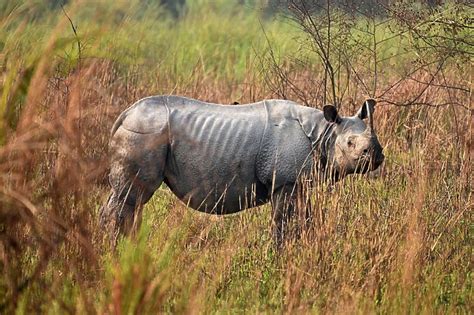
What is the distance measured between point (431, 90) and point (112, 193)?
4200mm

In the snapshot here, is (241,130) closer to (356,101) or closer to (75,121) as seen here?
(75,121)

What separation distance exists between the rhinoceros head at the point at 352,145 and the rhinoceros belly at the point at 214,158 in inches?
16.8

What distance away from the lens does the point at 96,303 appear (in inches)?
161

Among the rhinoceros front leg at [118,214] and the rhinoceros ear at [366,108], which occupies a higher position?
the rhinoceros ear at [366,108]

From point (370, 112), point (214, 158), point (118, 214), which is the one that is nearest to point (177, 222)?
point (118, 214)

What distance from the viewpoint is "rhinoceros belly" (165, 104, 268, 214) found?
20.7 feet

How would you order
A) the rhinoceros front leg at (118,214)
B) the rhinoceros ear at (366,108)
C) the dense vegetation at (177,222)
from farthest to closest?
the rhinoceros ear at (366,108) < the rhinoceros front leg at (118,214) < the dense vegetation at (177,222)

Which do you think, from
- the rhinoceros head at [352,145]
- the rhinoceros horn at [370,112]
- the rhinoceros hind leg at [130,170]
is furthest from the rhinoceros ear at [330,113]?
the rhinoceros hind leg at [130,170]


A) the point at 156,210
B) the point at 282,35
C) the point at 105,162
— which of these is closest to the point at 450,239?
the point at 156,210

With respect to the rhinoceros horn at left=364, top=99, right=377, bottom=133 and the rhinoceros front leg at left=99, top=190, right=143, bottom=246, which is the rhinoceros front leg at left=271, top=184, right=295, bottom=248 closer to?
the rhinoceros horn at left=364, top=99, right=377, bottom=133

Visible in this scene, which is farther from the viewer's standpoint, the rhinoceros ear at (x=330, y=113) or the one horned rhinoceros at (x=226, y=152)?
the rhinoceros ear at (x=330, y=113)

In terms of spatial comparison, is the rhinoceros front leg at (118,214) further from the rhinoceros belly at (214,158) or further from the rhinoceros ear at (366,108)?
A: the rhinoceros ear at (366,108)

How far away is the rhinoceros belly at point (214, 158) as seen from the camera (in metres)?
6.32

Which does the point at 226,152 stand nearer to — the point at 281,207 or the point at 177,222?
the point at 281,207
